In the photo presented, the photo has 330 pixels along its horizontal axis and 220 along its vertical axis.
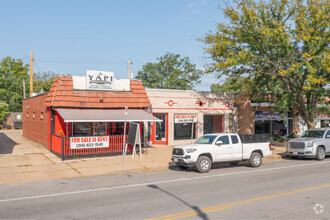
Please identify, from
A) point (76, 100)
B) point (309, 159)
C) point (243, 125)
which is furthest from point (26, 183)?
point (243, 125)

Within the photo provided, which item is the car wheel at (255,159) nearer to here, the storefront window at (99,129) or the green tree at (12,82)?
the storefront window at (99,129)

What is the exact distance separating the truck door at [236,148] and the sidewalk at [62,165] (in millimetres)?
3314

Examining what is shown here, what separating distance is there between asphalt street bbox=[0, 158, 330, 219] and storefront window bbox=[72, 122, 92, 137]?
766 cm

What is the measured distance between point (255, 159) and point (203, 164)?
324 cm

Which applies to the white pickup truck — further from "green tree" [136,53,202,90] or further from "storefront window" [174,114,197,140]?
"green tree" [136,53,202,90]

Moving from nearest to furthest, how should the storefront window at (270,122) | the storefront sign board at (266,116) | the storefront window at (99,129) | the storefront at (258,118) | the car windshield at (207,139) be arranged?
the car windshield at (207,139), the storefront window at (99,129), the storefront at (258,118), the storefront sign board at (266,116), the storefront window at (270,122)

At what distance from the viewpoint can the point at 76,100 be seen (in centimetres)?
1867

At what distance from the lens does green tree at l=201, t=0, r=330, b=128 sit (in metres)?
18.5

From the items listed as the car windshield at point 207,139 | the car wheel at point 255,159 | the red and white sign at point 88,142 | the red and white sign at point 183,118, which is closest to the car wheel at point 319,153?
the car wheel at point 255,159

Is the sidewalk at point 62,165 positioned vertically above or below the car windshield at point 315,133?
below

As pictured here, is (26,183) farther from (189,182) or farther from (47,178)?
(189,182)

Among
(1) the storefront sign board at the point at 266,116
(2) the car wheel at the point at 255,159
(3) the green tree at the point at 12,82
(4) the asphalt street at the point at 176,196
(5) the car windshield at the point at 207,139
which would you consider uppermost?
(3) the green tree at the point at 12,82

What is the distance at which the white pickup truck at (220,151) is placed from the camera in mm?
13516

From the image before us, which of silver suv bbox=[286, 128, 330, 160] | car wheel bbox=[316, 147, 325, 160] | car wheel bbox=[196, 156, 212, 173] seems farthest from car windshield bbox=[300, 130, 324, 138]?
car wheel bbox=[196, 156, 212, 173]
